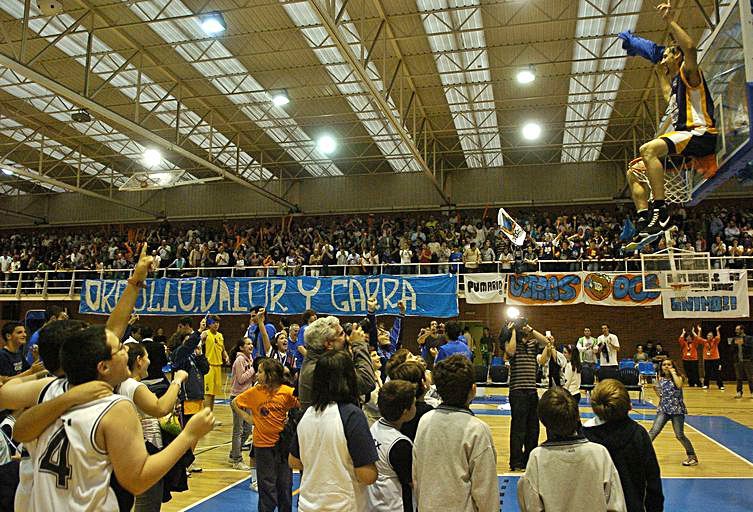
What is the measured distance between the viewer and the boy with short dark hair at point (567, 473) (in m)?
2.73

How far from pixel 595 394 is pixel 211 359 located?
7006 millimetres

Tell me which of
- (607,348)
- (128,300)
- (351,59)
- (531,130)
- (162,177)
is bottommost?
(607,348)

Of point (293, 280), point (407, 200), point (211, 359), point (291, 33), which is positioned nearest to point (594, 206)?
point (407, 200)

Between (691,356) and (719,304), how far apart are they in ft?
7.56

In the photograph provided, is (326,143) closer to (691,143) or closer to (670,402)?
(670,402)

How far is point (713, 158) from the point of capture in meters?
5.07

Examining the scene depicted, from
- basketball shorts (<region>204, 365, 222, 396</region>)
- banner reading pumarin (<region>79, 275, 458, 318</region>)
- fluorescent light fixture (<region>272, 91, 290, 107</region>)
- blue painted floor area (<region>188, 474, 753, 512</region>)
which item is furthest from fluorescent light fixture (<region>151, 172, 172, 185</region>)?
blue painted floor area (<region>188, 474, 753, 512</region>)

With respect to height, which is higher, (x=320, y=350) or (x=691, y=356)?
(x=320, y=350)

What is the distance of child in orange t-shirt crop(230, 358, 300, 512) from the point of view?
472 cm

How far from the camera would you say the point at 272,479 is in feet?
15.6

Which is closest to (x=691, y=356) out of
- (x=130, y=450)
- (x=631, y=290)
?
(x=631, y=290)

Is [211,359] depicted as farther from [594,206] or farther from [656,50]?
[594,206]

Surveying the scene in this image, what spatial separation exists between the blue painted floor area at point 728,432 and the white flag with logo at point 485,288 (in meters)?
6.18

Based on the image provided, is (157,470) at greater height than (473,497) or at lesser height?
greater
